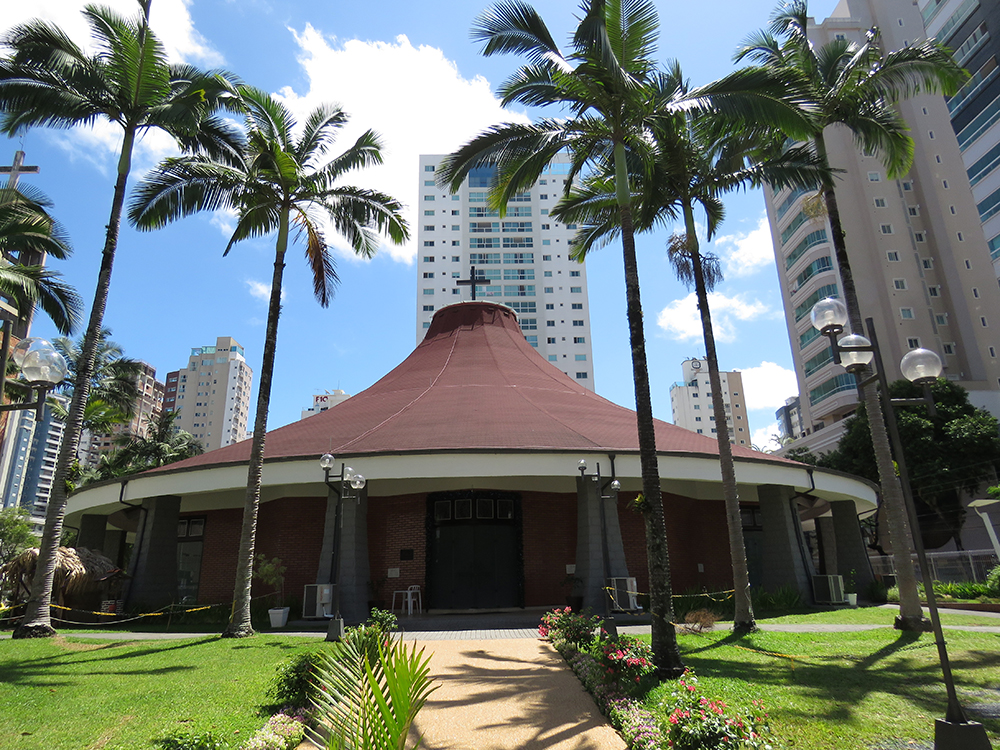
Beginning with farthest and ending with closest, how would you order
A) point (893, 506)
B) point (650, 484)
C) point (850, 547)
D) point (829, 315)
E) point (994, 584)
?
point (850, 547), point (994, 584), point (893, 506), point (650, 484), point (829, 315)

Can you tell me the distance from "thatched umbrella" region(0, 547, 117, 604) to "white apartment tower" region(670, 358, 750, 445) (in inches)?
4692

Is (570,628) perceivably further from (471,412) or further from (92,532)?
(92,532)

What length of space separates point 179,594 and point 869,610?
21190mm

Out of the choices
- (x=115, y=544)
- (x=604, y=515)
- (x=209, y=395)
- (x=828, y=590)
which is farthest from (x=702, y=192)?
(x=209, y=395)

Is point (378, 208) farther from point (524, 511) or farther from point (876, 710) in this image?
point (876, 710)

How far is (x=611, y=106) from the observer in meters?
11.1

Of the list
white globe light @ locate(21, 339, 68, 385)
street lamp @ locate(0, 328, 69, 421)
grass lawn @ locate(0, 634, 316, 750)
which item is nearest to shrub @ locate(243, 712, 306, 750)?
grass lawn @ locate(0, 634, 316, 750)

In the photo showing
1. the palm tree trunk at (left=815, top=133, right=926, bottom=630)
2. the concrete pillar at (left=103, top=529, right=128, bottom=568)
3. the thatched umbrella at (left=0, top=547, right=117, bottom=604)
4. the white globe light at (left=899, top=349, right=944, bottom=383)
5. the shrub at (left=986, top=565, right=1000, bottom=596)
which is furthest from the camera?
the concrete pillar at (left=103, top=529, right=128, bottom=568)

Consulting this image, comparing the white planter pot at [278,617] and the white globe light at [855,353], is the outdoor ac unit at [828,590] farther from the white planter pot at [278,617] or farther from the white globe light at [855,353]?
the white planter pot at [278,617]

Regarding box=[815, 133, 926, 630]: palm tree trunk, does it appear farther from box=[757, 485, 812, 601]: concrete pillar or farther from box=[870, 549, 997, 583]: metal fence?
box=[870, 549, 997, 583]: metal fence

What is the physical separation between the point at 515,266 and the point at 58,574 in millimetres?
73632

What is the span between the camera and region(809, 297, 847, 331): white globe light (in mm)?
7441

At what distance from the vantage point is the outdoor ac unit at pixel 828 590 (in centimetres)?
1825

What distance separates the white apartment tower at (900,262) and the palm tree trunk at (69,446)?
158 feet
